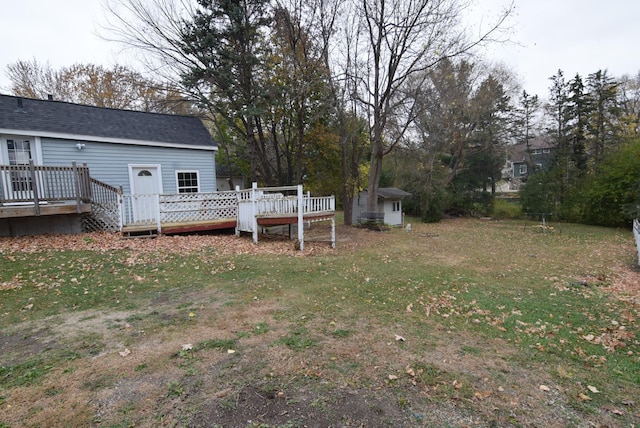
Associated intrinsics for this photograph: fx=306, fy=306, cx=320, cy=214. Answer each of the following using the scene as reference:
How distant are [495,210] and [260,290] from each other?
25.8 meters

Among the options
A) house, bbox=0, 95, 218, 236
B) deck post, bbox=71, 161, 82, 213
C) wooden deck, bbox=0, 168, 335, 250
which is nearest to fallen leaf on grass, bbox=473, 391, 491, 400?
wooden deck, bbox=0, 168, 335, 250

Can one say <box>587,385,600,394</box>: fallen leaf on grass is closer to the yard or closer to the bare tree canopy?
the yard

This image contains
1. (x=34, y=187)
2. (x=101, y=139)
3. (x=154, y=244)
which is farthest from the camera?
(x=101, y=139)

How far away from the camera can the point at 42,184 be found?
27.9ft

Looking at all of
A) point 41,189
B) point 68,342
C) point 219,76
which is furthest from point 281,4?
point 68,342

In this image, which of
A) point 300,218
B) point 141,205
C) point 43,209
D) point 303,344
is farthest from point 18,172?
point 303,344

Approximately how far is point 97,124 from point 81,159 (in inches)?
61.2

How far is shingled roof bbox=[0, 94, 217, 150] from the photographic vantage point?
32.6ft

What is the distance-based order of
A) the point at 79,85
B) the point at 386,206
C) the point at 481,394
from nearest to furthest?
the point at 481,394 → the point at 386,206 → the point at 79,85

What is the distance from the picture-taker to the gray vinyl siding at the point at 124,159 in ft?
34.2

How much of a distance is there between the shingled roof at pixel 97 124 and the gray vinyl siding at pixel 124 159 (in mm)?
302

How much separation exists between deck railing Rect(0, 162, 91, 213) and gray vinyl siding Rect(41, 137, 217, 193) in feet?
5.74

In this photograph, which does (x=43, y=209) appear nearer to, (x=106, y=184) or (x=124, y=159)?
(x=106, y=184)

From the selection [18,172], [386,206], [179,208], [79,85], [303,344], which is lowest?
[303,344]
